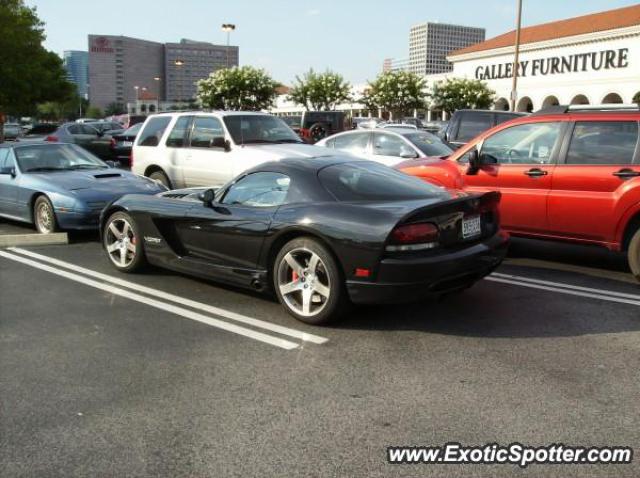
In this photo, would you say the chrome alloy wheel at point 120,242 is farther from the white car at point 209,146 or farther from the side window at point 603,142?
the side window at point 603,142

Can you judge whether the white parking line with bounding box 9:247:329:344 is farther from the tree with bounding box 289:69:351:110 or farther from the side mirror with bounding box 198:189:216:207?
the tree with bounding box 289:69:351:110

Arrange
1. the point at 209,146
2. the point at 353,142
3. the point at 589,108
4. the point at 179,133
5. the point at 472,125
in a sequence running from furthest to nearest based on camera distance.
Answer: the point at 472,125 → the point at 353,142 → the point at 179,133 → the point at 209,146 → the point at 589,108

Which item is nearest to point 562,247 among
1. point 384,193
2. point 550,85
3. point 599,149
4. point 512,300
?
point 599,149

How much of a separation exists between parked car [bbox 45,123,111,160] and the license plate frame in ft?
62.1

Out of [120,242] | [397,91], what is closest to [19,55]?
[120,242]

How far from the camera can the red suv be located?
6.48 meters

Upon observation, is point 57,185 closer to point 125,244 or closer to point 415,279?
point 125,244

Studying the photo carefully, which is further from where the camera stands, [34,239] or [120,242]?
[34,239]

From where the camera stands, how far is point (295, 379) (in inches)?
159

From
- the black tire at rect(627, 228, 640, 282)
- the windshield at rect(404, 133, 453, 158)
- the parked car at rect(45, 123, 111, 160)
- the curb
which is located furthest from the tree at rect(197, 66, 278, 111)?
the black tire at rect(627, 228, 640, 282)

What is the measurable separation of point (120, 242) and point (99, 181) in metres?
2.82

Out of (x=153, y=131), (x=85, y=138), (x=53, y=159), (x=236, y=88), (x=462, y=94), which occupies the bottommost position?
(x=53, y=159)

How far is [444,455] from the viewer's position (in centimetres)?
309

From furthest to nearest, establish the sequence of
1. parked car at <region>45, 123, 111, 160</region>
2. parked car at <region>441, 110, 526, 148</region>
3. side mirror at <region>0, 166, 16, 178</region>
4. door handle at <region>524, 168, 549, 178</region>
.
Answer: parked car at <region>45, 123, 111, 160</region> → parked car at <region>441, 110, 526, 148</region> → side mirror at <region>0, 166, 16, 178</region> → door handle at <region>524, 168, 549, 178</region>
